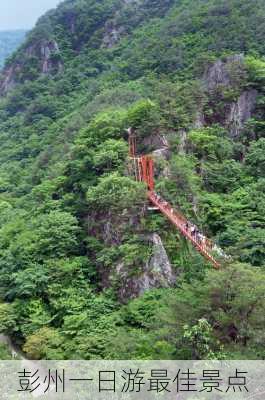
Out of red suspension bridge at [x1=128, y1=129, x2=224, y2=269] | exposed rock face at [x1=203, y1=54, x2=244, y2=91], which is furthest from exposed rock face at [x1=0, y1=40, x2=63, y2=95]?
red suspension bridge at [x1=128, y1=129, x2=224, y2=269]

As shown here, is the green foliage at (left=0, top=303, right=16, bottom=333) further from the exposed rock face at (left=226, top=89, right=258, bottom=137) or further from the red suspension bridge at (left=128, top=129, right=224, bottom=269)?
the exposed rock face at (left=226, top=89, right=258, bottom=137)

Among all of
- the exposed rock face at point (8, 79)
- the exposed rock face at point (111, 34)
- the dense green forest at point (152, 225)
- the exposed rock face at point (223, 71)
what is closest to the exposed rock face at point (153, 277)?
the dense green forest at point (152, 225)

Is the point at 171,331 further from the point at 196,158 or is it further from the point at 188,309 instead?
the point at 196,158

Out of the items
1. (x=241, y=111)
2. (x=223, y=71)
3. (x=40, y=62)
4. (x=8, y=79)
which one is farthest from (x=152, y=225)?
(x=8, y=79)

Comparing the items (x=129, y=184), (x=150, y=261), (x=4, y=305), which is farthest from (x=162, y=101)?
(x=4, y=305)

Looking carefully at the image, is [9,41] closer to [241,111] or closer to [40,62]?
[40,62]

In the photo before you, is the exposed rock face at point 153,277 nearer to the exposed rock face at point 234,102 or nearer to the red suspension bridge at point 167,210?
the red suspension bridge at point 167,210

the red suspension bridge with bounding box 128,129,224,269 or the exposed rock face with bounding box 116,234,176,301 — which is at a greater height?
the red suspension bridge with bounding box 128,129,224,269
